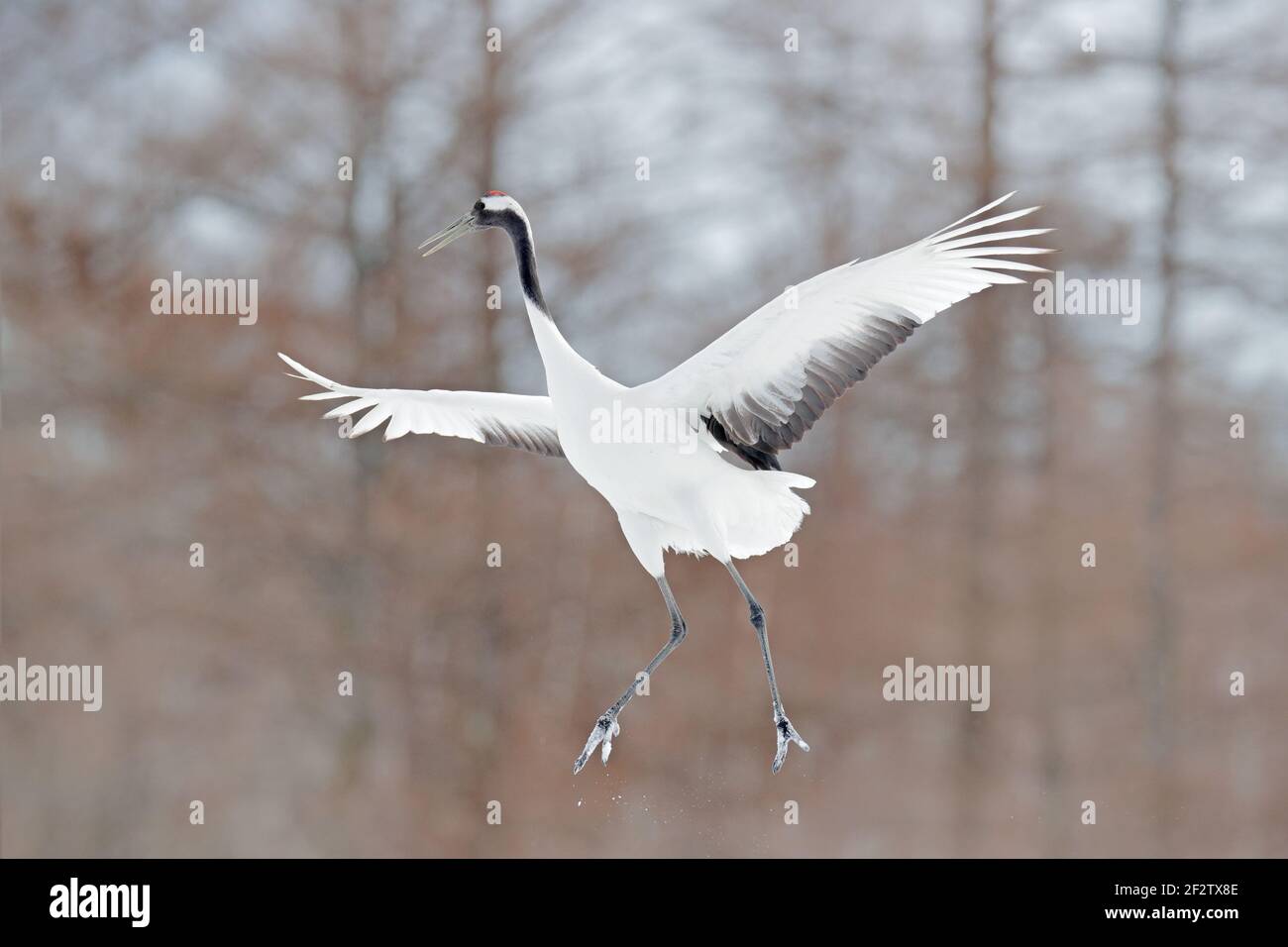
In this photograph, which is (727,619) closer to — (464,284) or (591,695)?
(591,695)

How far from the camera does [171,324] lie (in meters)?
7.20

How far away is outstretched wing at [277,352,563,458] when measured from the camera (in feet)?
12.3

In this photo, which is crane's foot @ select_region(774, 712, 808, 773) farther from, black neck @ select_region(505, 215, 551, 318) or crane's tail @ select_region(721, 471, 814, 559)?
black neck @ select_region(505, 215, 551, 318)

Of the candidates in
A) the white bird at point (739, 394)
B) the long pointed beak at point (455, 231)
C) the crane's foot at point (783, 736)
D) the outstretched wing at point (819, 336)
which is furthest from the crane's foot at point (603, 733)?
the long pointed beak at point (455, 231)

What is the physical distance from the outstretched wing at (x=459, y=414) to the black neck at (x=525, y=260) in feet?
1.35

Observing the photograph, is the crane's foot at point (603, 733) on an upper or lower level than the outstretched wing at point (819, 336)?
lower

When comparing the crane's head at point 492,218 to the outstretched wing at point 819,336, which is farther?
the crane's head at point 492,218

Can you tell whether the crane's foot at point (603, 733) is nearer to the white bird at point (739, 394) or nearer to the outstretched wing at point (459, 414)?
the white bird at point (739, 394)

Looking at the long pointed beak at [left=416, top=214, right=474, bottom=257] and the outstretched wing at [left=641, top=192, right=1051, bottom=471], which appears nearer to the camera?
the outstretched wing at [left=641, top=192, right=1051, bottom=471]

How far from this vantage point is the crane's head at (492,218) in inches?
138

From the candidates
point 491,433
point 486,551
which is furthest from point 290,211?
point 491,433

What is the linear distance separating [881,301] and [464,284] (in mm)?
4046

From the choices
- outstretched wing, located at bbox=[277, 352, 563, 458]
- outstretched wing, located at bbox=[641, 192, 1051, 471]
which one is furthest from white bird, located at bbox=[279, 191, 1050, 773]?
outstretched wing, located at bbox=[277, 352, 563, 458]

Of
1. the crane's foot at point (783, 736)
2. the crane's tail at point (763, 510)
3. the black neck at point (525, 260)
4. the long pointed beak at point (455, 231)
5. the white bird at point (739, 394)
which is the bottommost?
the crane's foot at point (783, 736)
